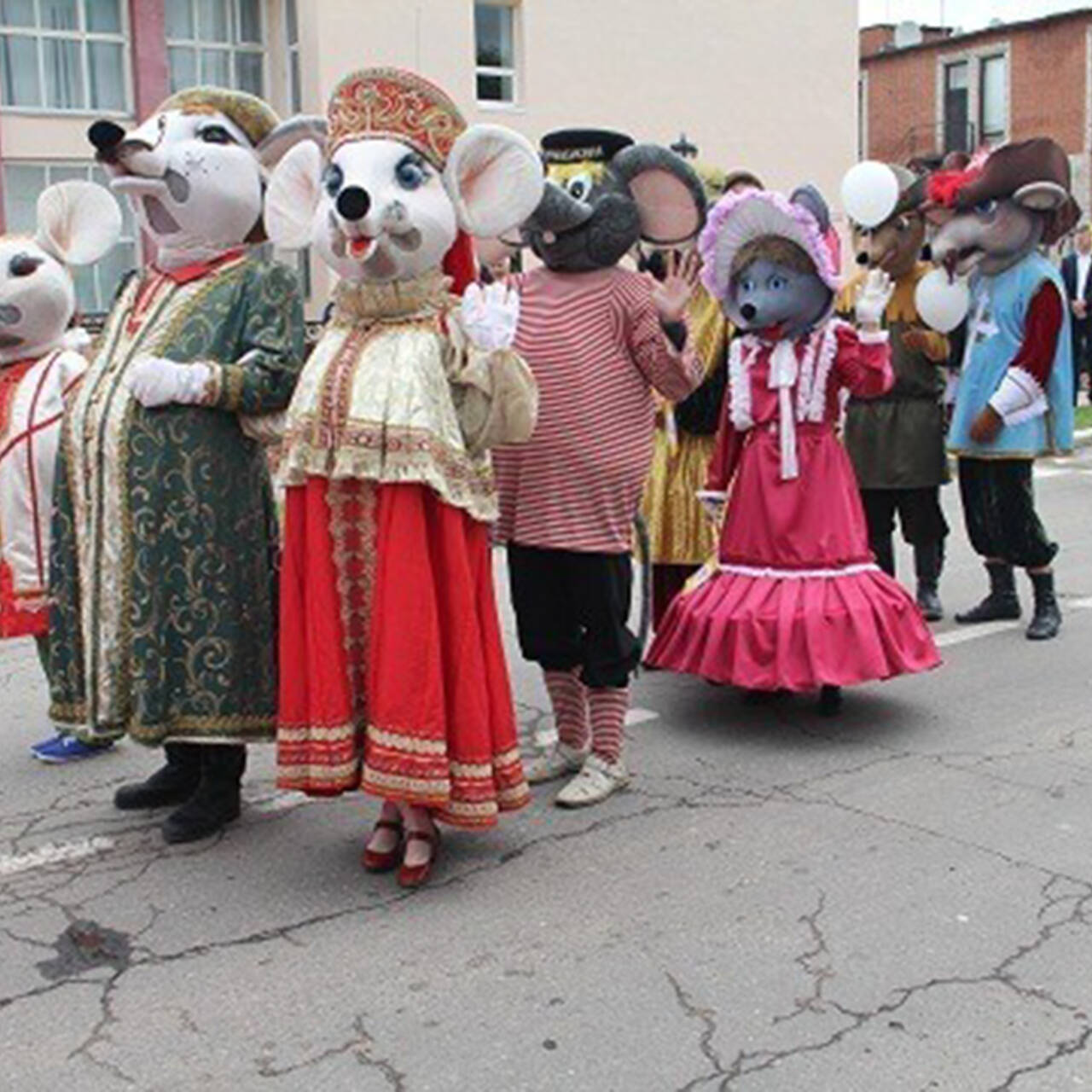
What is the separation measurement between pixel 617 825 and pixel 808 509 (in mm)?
1420

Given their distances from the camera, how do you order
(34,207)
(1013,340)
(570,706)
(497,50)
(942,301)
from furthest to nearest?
(497,50) < (34,207) < (1013,340) < (942,301) < (570,706)

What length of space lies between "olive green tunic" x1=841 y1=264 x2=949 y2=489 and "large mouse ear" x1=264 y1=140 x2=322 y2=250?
126 inches

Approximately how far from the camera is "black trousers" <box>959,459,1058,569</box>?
6.51 m

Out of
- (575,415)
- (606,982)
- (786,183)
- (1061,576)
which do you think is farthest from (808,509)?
(786,183)

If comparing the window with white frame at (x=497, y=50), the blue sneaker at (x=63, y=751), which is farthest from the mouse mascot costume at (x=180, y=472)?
the window with white frame at (x=497, y=50)

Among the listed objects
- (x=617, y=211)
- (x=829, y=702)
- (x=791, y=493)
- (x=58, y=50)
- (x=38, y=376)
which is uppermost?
(x=58, y=50)

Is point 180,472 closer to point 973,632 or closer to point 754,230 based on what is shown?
point 754,230

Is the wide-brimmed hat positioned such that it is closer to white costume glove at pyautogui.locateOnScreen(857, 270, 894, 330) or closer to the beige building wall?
white costume glove at pyautogui.locateOnScreen(857, 270, 894, 330)

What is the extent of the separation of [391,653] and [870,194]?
311 cm

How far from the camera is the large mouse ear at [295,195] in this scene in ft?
13.2

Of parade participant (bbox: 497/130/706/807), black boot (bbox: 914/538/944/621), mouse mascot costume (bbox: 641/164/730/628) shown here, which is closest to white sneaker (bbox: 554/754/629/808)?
parade participant (bbox: 497/130/706/807)

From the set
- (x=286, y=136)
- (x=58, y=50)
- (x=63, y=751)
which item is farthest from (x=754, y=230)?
(x=58, y=50)

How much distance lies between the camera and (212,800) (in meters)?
4.38

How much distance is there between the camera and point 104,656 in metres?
4.14
